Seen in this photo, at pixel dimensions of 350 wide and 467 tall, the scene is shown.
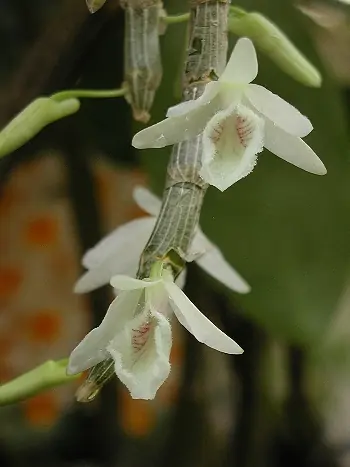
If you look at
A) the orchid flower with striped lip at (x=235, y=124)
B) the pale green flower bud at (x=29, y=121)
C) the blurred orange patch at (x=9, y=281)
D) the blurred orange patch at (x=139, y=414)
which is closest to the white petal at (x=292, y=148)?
the orchid flower with striped lip at (x=235, y=124)

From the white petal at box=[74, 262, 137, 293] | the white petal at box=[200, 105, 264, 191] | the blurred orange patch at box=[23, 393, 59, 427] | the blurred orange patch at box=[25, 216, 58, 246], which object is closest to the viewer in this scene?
the white petal at box=[200, 105, 264, 191]

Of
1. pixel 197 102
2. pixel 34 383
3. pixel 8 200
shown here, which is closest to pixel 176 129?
pixel 197 102

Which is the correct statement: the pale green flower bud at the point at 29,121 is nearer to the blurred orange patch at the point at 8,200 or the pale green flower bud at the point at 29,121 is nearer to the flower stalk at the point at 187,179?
the flower stalk at the point at 187,179

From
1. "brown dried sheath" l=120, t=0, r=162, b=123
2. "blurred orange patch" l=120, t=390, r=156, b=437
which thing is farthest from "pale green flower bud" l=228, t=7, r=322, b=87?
"blurred orange patch" l=120, t=390, r=156, b=437

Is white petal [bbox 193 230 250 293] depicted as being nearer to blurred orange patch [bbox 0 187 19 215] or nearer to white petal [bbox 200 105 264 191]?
white petal [bbox 200 105 264 191]

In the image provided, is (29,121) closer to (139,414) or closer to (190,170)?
(190,170)

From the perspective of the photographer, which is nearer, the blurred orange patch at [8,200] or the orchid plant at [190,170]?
the orchid plant at [190,170]

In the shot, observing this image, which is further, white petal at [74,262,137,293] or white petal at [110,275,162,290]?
white petal at [74,262,137,293]
